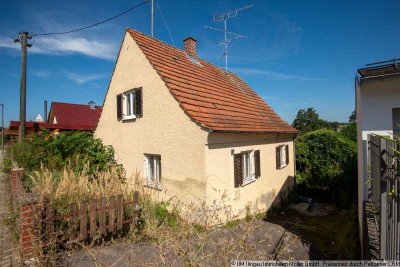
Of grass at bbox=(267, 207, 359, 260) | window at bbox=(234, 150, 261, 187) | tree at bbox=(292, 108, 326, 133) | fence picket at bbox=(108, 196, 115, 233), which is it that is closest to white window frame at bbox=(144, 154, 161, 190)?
window at bbox=(234, 150, 261, 187)

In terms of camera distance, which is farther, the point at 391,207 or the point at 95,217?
the point at 95,217

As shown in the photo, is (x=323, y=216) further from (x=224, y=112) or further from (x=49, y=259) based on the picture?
(x=49, y=259)

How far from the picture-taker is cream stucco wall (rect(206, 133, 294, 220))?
7504mm

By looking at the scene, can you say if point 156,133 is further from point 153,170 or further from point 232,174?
point 232,174

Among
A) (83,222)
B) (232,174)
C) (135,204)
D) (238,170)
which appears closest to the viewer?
(83,222)

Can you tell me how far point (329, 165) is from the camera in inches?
512

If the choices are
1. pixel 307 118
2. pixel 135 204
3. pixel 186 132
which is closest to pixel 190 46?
pixel 186 132

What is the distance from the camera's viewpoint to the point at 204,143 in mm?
7266

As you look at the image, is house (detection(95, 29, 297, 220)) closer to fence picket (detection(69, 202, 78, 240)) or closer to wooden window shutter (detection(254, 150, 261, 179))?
wooden window shutter (detection(254, 150, 261, 179))

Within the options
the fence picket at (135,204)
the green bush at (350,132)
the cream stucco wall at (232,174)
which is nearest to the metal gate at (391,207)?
the cream stucco wall at (232,174)

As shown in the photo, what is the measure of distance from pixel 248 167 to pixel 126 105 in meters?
5.81

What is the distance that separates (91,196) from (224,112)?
16.9 ft

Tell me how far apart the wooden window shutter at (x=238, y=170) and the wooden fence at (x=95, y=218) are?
11.1 feet

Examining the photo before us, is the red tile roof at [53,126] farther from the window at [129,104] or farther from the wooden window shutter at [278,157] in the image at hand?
the wooden window shutter at [278,157]
